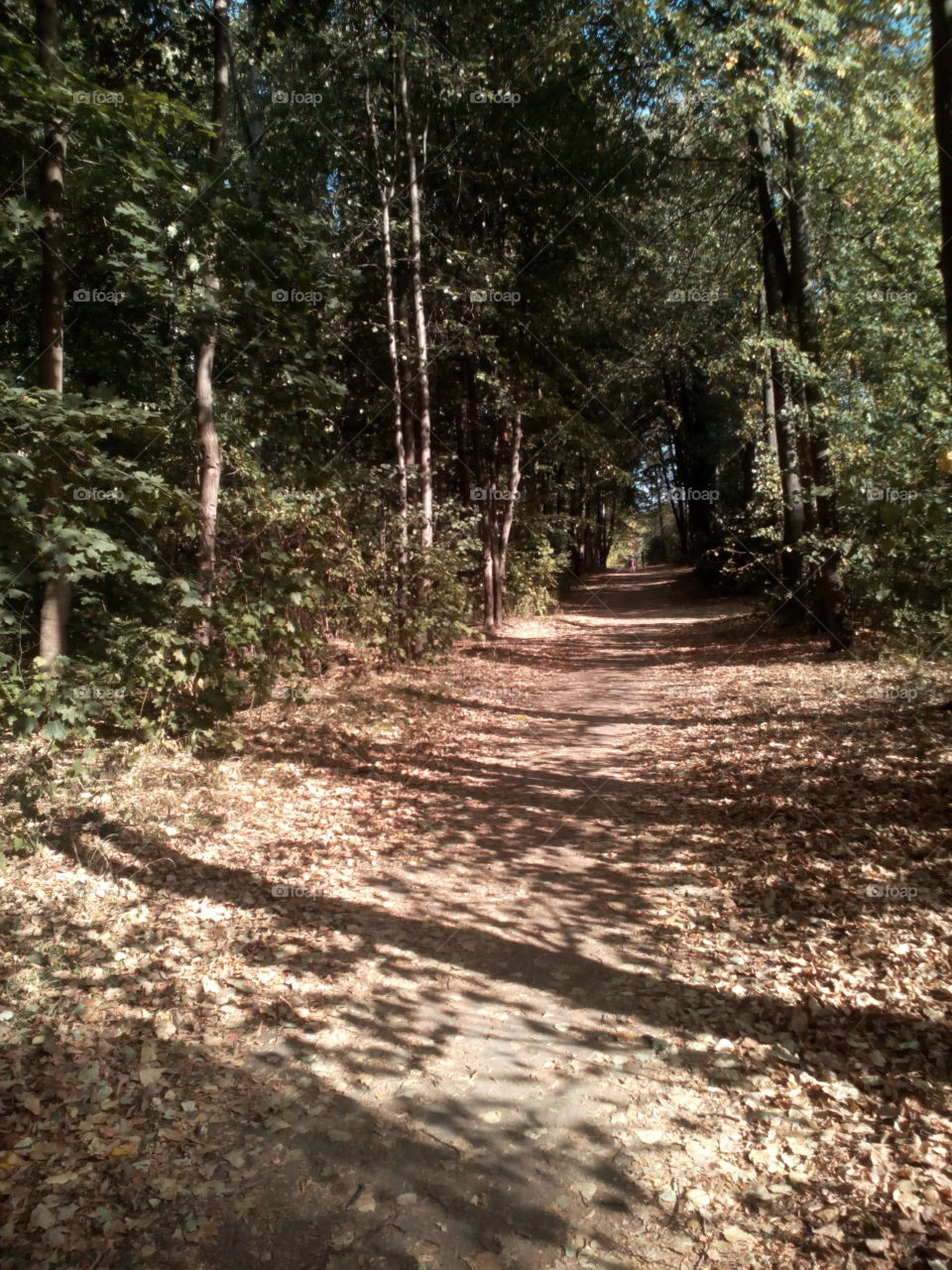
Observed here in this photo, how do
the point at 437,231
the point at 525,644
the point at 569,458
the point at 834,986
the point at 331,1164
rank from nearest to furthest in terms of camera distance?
the point at 331,1164, the point at 834,986, the point at 437,231, the point at 525,644, the point at 569,458

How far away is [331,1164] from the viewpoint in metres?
2.99

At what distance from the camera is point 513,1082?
346 cm

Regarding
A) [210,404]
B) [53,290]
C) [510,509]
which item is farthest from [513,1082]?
[510,509]

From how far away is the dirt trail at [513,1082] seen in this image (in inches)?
106

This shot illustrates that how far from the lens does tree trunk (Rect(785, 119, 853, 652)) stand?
1189 cm

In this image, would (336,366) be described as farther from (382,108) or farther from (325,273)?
(325,273)

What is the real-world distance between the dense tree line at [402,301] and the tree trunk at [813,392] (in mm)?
61

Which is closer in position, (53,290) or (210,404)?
(53,290)

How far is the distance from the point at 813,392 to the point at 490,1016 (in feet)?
35.9

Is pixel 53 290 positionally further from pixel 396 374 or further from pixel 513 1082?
pixel 396 374

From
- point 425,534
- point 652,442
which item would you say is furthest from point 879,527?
point 652,442

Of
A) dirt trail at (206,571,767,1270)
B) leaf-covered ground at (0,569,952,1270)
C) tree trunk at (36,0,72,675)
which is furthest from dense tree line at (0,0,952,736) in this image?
dirt trail at (206,571,767,1270)

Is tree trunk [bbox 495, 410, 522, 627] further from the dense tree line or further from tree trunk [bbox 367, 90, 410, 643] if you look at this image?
tree trunk [bbox 367, 90, 410, 643]

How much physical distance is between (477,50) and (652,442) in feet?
75.0
